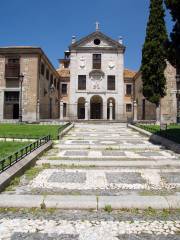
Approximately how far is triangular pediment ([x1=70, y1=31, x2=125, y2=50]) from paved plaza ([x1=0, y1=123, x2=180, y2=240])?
114 feet

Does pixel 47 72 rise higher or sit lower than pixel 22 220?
higher

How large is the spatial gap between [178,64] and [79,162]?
6.89 metres

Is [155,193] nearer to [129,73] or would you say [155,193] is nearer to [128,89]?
[128,89]

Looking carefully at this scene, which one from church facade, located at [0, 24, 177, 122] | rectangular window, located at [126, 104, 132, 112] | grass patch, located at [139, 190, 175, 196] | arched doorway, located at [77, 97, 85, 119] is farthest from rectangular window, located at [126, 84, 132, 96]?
grass patch, located at [139, 190, 175, 196]

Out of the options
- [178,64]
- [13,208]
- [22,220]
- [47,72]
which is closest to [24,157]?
[13,208]

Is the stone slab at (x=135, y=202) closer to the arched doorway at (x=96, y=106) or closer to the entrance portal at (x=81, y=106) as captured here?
the entrance portal at (x=81, y=106)

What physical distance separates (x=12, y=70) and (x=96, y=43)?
14287 mm

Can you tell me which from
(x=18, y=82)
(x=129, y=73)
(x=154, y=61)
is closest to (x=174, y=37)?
(x=154, y=61)

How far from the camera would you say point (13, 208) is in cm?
562

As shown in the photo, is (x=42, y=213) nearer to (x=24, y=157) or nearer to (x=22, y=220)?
(x=22, y=220)

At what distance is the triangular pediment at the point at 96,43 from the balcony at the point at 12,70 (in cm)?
1161

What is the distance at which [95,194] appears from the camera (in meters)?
6.57

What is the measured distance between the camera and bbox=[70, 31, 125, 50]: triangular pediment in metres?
44.2

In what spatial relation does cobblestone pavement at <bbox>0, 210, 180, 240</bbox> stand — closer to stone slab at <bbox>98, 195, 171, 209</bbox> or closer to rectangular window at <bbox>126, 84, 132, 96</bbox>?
stone slab at <bbox>98, 195, 171, 209</bbox>
